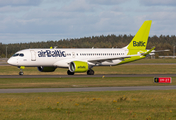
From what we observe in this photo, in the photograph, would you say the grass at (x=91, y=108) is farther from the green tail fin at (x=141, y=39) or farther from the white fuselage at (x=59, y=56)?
the green tail fin at (x=141, y=39)

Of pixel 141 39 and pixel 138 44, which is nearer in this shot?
pixel 138 44

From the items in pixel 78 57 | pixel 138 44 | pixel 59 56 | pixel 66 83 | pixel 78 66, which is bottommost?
pixel 66 83

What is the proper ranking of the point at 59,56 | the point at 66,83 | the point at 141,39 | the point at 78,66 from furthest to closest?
1. the point at 141,39
2. the point at 59,56
3. the point at 78,66
4. the point at 66,83

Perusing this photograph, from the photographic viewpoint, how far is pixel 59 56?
172ft

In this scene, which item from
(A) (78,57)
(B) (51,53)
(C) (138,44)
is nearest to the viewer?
(B) (51,53)

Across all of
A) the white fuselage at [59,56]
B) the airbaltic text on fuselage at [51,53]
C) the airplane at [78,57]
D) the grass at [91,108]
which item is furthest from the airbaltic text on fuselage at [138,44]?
the grass at [91,108]

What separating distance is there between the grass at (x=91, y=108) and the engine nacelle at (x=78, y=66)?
27.1 metres

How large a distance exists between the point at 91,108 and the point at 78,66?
104 feet

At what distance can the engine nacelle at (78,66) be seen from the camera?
49656mm

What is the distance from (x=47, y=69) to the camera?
54.2 metres

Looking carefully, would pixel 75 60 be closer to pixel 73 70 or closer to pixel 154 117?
pixel 73 70

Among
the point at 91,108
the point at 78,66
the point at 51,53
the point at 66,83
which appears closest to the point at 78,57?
the point at 78,66

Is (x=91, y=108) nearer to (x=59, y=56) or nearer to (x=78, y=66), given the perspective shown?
(x=78, y=66)

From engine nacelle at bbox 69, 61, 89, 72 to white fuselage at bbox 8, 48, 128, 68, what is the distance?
1.79 meters
